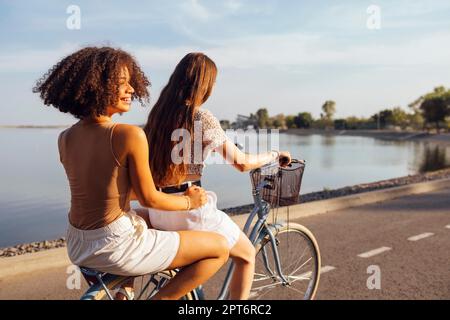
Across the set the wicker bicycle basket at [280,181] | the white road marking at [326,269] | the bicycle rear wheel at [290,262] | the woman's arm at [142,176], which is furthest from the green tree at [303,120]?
the woman's arm at [142,176]

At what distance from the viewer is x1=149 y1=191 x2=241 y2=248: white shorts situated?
2393 mm

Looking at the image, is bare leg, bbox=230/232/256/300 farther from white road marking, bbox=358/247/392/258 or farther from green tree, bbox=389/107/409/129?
green tree, bbox=389/107/409/129

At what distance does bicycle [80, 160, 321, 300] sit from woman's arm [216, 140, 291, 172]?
279mm

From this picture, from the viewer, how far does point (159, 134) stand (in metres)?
2.39

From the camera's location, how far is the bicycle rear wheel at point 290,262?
3301 mm

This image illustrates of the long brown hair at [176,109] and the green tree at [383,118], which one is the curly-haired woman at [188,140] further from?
the green tree at [383,118]

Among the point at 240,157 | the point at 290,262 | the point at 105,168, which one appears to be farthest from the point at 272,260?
the point at 105,168

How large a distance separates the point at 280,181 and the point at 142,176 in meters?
1.22

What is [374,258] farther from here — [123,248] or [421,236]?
[123,248]

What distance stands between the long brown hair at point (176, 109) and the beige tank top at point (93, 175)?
30 centimetres

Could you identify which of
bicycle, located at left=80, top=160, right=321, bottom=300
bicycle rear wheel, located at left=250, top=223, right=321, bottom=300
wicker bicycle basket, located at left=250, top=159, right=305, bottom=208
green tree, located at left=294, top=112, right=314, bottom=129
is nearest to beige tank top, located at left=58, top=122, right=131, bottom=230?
bicycle, located at left=80, top=160, right=321, bottom=300
